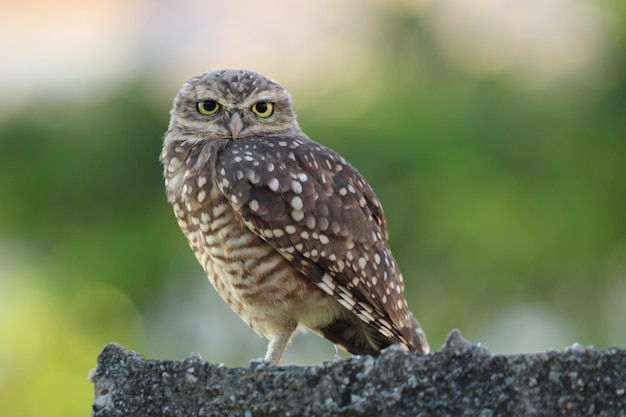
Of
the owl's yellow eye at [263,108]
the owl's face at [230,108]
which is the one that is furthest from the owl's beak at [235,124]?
the owl's yellow eye at [263,108]

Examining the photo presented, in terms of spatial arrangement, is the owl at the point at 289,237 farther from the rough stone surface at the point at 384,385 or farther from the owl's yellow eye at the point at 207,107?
the rough stone surface at the point at 384,385

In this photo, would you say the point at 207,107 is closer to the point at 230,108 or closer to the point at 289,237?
the point at 230,108

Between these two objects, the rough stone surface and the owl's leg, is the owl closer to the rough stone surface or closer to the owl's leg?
the owl's leg

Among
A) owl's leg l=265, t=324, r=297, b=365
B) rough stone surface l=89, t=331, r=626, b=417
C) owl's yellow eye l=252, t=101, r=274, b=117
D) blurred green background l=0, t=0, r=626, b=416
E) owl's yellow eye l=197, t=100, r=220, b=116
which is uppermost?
blurred green background l=0, t=0, r=626, b=416

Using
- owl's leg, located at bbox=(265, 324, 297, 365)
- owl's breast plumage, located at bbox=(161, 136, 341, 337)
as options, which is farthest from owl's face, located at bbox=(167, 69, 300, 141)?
owl's leg, located at bbox=(265, 324, 297, 365)

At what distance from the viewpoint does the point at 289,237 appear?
3791 millimetres

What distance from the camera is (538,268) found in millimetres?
8469

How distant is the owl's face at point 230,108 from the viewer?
4246 mm

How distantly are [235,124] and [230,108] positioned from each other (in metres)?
0.09

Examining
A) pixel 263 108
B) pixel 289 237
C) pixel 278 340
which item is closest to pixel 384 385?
pixel 289 237

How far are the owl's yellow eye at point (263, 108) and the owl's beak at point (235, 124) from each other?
0.33ft

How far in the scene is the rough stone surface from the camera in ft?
6.97

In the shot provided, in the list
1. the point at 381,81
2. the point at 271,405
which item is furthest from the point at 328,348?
the point at 271,405

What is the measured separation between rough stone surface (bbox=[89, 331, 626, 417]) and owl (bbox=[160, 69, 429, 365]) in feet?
4.81
